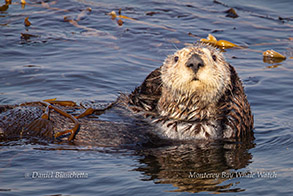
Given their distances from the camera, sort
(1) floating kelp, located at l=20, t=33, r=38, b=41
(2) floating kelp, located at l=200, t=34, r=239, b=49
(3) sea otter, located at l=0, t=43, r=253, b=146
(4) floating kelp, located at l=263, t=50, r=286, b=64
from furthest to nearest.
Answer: (1) floating kelp, located at l=20, t=33, r=38, b=41 < (2) floating kelp, located at l=200, t=34, r=239, b=49 < (4) floating kelp, located at l=263, t=50, r=286, b=64 < (3) sea otter, located at l=0, t=43, r=253, b=146

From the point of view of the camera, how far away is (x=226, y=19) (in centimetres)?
1053

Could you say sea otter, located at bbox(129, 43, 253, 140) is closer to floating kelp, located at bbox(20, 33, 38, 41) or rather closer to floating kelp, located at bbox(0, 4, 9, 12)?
floating kelp, located at bbox(20, 33, 38, 41)

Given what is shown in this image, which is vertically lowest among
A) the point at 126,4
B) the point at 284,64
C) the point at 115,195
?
the point at 115,195

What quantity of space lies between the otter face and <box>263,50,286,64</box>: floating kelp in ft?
10.4

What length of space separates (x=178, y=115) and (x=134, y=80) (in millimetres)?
2212

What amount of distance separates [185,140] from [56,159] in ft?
4.29

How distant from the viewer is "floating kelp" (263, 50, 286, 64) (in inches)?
332

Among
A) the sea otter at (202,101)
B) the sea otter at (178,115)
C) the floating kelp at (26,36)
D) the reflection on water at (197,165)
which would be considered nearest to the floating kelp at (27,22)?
the floating kelp at (26,36)

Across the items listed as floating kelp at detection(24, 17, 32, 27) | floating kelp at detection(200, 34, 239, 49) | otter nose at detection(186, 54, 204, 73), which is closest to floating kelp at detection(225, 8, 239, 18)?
floating kelp at detection(200, 34, 239, 49)

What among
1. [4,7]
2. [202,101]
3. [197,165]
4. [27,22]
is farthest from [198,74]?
[4,7]

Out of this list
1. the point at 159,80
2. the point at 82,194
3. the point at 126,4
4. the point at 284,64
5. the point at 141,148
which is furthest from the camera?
the point at 126,4

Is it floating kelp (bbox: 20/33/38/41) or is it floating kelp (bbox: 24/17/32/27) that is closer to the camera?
floating kelp (bbox: 20/33/38/41)

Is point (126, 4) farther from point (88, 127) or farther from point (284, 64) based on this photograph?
point (88, 127)

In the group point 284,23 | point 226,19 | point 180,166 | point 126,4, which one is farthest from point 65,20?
point 180,166
